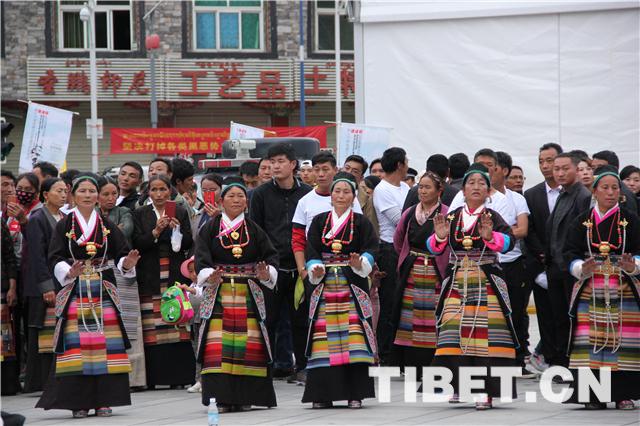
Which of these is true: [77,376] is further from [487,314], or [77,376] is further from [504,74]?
[504,74]

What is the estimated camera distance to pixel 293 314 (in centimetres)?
1148

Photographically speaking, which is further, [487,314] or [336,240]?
[336,240]

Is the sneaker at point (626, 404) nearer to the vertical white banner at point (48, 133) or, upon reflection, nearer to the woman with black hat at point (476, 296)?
the woman with black hat at point (476, 296)

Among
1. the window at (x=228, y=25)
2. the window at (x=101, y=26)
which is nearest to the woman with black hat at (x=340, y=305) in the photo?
the window at (x=228, y=25)

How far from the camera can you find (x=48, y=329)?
36.1 ft

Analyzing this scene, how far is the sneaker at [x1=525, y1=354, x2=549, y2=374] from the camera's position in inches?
446

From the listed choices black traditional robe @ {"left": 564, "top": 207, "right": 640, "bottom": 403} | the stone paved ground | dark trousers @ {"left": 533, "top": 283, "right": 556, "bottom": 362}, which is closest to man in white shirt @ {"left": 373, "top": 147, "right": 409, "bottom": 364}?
dark trousers @ {"left": 533, "top": 283, "right": 556, "bottom": 362}

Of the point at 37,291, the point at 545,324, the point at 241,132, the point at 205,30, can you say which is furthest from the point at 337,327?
the point at 205,30

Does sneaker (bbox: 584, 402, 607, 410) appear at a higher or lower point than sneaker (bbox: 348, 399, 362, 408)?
higher

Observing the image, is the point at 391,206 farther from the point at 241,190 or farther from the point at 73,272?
the point at 73,272

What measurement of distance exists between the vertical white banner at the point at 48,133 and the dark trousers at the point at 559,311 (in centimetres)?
653

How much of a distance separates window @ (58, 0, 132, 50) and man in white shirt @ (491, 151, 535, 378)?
2496 cm

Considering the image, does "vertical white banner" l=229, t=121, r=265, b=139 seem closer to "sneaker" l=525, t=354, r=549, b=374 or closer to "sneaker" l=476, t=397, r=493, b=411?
"sneaker" l=525, t=354, r=549, b=374

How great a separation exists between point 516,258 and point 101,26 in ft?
84.5
